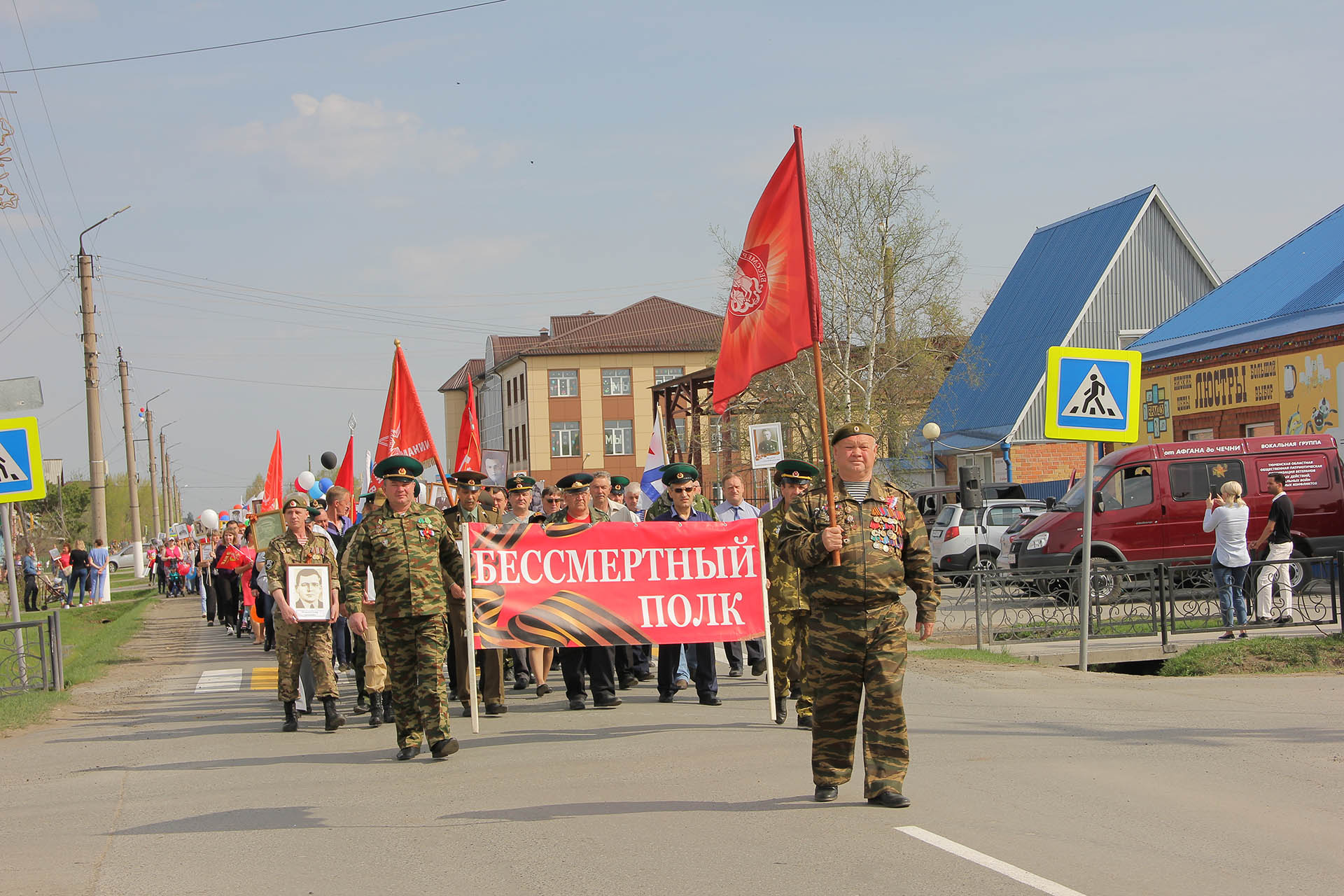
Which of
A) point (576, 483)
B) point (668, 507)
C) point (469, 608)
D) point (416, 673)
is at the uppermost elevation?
point (576, 483)

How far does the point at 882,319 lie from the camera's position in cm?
4534

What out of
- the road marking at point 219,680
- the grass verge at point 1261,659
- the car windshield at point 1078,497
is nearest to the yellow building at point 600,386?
the car windshield at point 1078,497

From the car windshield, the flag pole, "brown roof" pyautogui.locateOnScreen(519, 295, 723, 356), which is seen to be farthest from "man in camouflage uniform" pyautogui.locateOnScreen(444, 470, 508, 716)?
"brown roof" pyautogui.locateOnScreen(519, 295, 723, 356)

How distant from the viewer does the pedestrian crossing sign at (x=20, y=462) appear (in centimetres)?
1396

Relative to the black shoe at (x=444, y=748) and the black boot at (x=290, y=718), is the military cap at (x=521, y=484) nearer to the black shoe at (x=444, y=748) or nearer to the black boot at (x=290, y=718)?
the black boot at (x=290, y=718)

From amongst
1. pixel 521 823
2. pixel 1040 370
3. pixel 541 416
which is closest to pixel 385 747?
pixel 521 823

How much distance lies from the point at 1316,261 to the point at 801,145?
24178 mm

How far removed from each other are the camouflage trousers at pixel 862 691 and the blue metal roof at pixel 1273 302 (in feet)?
71.1

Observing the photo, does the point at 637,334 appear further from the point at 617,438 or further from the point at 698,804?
the point at 698,804

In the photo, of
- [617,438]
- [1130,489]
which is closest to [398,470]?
[1130,489]

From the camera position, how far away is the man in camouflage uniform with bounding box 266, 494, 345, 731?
10438 millimetres

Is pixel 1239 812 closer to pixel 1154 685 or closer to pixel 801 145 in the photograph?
pixel 801 145

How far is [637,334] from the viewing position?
281ft

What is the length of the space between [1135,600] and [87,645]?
57.1ft
